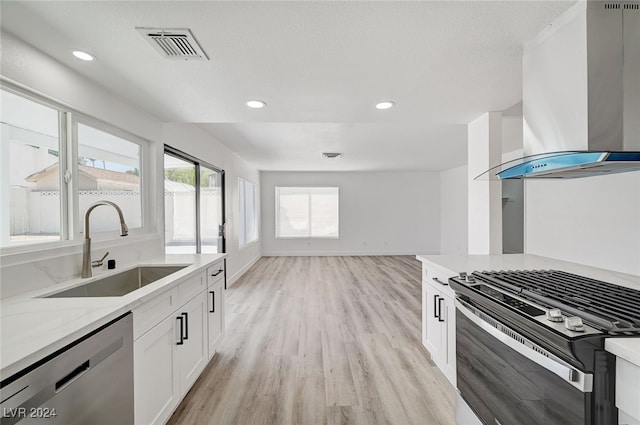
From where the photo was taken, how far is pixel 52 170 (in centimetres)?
174

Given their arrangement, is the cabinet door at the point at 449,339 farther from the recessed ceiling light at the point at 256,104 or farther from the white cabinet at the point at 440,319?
the recessed ceiling light at the point at 256,104

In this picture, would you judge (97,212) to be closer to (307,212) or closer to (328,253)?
(307,212)

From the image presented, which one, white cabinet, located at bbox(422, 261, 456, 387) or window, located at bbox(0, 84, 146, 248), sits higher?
window, located at bbox(0, 84, 146, 248)

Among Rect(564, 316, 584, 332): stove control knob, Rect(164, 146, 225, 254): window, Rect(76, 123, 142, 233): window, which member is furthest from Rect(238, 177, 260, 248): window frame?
Rect(564, 316, 584, 332): stove control knob

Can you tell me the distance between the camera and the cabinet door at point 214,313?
7.71 feet

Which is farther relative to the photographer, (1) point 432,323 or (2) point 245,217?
(2) point 245,217

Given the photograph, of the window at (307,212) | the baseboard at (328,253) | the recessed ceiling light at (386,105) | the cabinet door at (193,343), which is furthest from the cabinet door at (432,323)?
the window at (307,212)

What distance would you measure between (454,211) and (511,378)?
23.3ft

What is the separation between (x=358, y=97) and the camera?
7.25ft

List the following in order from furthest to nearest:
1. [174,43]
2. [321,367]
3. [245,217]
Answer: [245,217], [321,367], [174,43]

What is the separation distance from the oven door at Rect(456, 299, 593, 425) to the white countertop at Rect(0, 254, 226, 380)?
66.7 inches

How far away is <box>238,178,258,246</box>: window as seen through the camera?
612cm

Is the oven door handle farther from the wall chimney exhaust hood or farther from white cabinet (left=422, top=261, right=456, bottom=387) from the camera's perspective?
the wall chimney exhaust hood

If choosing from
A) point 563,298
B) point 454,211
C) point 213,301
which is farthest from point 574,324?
point 454,211
